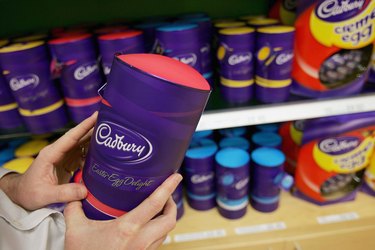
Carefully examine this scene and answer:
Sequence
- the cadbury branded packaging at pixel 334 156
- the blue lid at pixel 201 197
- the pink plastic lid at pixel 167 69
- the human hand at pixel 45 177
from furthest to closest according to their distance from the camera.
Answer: the blue lid at pixel 201 197
the cadbury branded packaging at pixel 334 156
the human hand at pixel 45 177
the pink plastic lid at pixel 167 69

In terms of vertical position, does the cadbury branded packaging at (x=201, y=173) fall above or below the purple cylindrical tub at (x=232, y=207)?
above

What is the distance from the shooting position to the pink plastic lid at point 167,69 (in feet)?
1.30

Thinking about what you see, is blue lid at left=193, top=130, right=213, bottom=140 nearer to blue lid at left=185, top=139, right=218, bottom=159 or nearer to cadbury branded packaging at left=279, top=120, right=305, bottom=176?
blue lid at left=185, top=139, right=218, bottom=159

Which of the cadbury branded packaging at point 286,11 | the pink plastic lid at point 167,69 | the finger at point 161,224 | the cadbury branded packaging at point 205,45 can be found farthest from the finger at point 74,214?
the cadbury branded packaging at point 286,11

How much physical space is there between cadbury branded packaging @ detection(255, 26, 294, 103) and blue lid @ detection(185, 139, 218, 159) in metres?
0.22

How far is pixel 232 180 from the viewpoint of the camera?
885mm

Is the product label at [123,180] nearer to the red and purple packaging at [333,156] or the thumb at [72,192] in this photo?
the thumb at [72,192]

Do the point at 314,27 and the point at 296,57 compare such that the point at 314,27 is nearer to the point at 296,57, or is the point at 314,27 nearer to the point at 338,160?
the point at 296,57

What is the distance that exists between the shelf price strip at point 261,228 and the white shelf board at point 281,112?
37 centimetres

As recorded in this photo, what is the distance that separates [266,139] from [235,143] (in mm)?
109

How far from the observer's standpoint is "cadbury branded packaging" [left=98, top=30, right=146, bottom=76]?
0.71m

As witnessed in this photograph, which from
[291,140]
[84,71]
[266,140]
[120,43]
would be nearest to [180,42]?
[120,43]

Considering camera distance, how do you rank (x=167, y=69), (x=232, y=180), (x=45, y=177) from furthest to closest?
(x=232, y=180)
(x=45, y=177)
(x=167, y=69)

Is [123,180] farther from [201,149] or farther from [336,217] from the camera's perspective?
[336,217]
